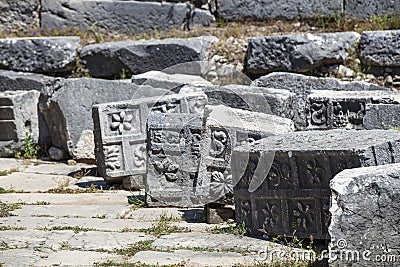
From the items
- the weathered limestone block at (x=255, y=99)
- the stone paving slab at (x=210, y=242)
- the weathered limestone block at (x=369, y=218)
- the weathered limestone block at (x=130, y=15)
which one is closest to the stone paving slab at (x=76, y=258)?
the stone paving slab at (x=210, y=242)

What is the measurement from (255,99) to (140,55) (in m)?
2.87

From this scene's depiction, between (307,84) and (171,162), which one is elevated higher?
(307,84)

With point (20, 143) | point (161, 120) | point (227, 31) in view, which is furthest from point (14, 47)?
point (161, 120)

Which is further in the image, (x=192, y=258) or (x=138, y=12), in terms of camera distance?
(x=138, y=12)

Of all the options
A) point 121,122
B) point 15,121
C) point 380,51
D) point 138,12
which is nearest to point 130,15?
point 138,12

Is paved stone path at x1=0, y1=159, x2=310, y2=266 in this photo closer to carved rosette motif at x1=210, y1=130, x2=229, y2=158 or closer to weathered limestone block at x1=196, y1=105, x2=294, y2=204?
weathered limestone block at x1=196, y1=105, x2=294, y2=204

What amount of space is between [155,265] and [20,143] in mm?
5197

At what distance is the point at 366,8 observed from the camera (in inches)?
411

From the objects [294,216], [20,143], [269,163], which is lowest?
[20,143]

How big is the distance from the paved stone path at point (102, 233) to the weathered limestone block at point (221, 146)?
10.4 inches

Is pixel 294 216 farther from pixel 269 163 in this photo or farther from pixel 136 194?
pixel 136 194

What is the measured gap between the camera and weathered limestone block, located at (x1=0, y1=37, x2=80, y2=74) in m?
10.1

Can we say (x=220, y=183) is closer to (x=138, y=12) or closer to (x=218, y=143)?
(x=218, y=143)

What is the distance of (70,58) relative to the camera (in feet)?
33.2
